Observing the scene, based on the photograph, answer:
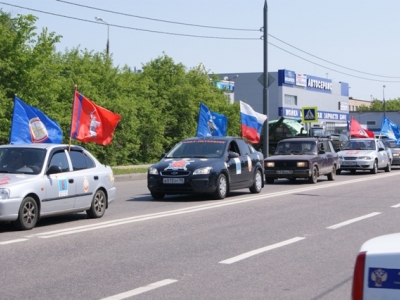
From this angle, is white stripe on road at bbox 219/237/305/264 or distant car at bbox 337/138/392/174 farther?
Result: distant car at bbox 337/138/392/174

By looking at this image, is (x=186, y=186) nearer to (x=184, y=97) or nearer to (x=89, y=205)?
(x=89, y=205)

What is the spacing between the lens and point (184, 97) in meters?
43.9

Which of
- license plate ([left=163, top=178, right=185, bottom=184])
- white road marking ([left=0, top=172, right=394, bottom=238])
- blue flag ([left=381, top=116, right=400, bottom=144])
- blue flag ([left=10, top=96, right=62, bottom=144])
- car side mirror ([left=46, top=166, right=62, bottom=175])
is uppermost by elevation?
blue flag ([left=381, top=116, right=400, bottom=144])

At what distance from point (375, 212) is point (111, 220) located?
18.2ft

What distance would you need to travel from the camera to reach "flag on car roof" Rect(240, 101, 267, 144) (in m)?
30.8

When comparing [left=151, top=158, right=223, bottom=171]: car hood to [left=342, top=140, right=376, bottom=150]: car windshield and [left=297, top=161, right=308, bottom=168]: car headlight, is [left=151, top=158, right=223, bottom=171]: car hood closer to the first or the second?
[left=297, top=161, right=308, bottom=168]: car headlight

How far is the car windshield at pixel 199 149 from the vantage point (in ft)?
61.7

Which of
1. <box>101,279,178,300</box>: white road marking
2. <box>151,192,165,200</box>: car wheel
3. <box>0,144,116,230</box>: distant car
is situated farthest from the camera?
<box>151,192,165,200</box>: car wheel

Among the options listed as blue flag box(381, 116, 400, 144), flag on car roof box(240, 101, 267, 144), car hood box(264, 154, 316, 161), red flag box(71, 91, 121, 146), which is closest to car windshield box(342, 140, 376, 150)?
flag on car roof box(240, 101, 267, 144)

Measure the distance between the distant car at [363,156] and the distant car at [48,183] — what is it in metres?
19.9

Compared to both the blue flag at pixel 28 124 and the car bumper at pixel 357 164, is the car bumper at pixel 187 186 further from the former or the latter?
the car bumper at pixel 357 164

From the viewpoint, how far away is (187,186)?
1767cm

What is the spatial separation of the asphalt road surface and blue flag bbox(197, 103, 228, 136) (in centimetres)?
1341

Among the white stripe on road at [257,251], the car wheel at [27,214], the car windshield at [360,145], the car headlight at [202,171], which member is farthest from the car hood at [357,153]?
the car wheel at [27,214]
